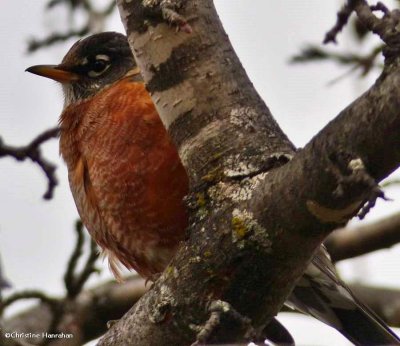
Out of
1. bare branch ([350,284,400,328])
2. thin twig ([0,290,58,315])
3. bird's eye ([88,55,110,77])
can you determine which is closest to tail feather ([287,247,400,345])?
bare branch ([350,284,400,328])

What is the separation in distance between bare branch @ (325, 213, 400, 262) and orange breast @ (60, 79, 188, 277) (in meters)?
1.19

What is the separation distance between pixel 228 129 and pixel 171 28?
18.6 inches

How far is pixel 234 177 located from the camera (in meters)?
2.90

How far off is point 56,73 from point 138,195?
64.1 inches

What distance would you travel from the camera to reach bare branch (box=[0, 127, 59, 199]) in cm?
375

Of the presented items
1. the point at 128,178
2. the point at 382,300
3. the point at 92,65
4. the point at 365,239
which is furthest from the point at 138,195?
the point at 382,300

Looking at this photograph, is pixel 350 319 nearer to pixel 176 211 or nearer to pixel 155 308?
pixel 176 211

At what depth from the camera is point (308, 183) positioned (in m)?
2.43

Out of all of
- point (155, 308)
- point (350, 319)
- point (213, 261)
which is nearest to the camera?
point (213, 261)

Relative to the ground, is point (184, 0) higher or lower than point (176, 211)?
higher

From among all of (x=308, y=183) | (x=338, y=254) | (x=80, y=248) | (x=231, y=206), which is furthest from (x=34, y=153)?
(x=338, y=254)

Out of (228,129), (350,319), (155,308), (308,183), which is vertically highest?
(228,129)

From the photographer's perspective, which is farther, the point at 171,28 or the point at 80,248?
the point at 80,248

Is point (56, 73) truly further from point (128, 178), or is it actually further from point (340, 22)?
point (340, 22)
